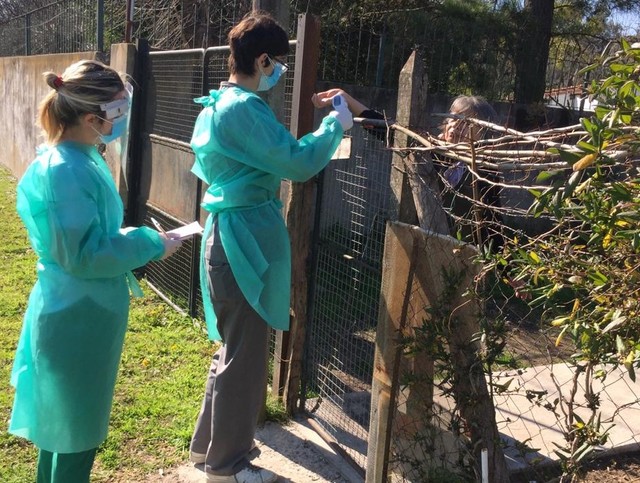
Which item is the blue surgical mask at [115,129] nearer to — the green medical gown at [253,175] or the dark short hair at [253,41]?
the green medical gown at [253,175]

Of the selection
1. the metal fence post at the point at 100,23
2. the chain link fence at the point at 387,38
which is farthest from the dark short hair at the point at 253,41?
the metal fence post at the point at 100,23

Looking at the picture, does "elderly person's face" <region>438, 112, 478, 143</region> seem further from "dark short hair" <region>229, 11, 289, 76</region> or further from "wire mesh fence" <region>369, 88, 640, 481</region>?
"dark short hair" <region>229, 11, 289, 76</region>

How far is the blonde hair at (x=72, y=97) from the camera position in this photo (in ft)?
8.55

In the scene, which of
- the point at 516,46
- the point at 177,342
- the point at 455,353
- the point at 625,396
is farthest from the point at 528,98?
the point at 455,353

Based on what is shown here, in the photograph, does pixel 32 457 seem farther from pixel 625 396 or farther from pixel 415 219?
pixel 625 396

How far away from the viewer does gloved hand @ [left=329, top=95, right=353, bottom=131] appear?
3.03 m

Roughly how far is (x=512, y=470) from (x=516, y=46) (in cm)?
708

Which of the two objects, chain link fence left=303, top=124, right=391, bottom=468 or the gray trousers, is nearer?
the gray trousers

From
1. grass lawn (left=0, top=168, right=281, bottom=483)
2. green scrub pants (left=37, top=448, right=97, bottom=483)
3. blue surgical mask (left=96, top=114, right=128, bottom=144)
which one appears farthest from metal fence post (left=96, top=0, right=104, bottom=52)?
green scrub pants (left=37, top=448, right=97, bottom=483)

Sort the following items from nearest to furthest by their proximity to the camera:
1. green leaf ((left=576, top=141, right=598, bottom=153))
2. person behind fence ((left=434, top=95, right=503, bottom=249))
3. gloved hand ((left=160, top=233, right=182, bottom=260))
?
green leaf ((left=576, top=141, right=598, bottom=153))
person behind fence ((left=434, top=95, right=503, bottom=249))
gloved hand ((left=160, top=233, right=182, bottom=260))

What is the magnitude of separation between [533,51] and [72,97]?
26.3 feet

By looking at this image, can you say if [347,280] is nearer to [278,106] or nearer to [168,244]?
[278,106]

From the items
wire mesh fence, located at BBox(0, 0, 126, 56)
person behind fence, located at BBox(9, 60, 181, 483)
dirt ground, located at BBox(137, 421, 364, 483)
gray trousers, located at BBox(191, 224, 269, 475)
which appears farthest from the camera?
wire mesh fence, located at BBox(0, 0, 126, 56)

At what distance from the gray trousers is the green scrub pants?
62 cm
